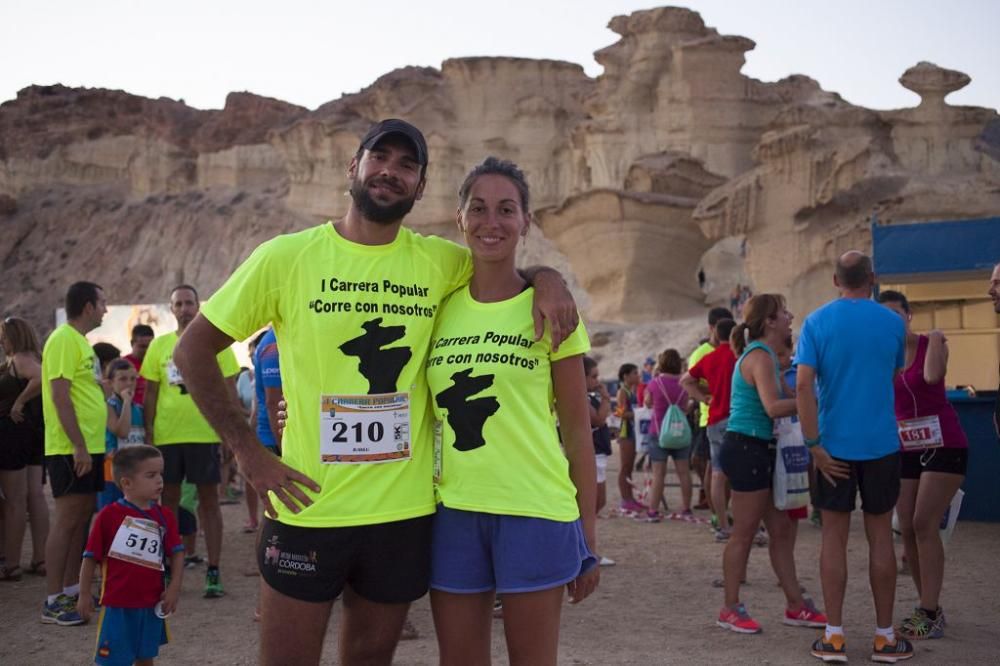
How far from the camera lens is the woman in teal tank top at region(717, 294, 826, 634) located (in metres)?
5.21

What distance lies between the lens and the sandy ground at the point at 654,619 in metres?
4.96

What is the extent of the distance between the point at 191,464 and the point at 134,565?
248 centimetres

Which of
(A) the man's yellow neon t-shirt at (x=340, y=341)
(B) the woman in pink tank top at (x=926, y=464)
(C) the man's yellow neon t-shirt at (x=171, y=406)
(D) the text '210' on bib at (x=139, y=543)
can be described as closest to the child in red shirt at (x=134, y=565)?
(D) the text '210' on bib at (x=139, y=543)

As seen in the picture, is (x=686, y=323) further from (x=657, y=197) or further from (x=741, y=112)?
(x=741, y=112)

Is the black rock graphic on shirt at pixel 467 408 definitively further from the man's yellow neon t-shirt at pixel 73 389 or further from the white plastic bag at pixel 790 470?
the man's yellow neon t-shirt at pixel 73 389

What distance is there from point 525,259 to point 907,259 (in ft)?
103

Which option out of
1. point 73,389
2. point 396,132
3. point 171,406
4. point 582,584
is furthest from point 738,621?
point 73,389

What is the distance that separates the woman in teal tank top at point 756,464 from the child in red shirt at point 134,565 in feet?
9.51

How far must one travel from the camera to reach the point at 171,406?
21.7 ft

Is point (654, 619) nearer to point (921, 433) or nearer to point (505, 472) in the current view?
point (921, 433)

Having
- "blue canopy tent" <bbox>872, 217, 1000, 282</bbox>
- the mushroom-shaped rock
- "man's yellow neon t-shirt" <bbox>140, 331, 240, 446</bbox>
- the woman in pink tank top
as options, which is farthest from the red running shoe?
the mushroom-shaped rock

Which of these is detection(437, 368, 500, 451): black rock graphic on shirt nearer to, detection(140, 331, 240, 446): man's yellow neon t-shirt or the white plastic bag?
the white plastic bag

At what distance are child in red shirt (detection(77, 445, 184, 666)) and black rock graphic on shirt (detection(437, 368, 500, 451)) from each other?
1.99 meters

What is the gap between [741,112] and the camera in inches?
1538
